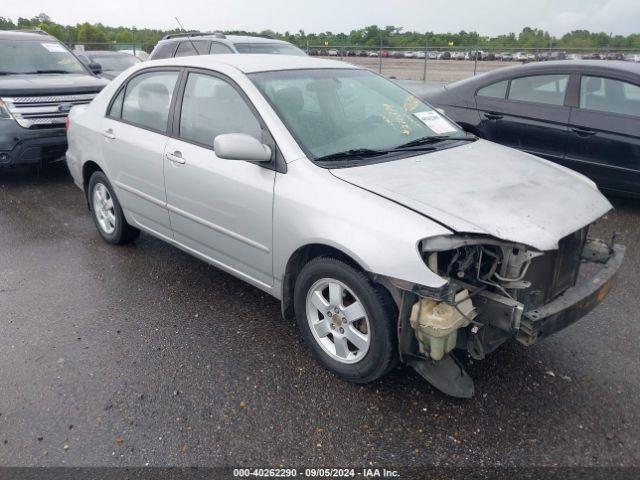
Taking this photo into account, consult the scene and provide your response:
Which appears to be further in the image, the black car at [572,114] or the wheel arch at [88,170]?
the black car at [572,114]

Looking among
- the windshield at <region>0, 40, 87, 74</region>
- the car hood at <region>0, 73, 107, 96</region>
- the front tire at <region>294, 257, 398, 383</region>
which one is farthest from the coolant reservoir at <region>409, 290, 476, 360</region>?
the windshield at <region>0, 40, 87, 74</region>

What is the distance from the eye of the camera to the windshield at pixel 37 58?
7598 millimetres

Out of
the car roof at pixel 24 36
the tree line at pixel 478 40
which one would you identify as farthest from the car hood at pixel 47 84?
the tree line at pixel 478 40

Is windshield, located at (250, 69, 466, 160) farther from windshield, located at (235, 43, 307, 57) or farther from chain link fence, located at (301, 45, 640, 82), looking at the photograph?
chain link fence, located at (301, 45, 640, 82)

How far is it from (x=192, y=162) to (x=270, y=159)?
75cm

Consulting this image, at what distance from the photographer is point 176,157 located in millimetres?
3799

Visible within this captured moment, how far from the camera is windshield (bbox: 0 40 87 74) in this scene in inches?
299

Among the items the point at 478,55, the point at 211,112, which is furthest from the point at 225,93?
the point at 478,55

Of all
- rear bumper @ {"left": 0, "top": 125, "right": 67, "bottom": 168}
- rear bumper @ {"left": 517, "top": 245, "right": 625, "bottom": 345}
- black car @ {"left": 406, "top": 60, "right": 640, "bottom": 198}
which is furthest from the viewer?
rear bumper @ {"left": 0, "top": 125, "right": 67, "bottom": 168}

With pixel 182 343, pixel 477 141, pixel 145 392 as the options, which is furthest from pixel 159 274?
pixel 477 141

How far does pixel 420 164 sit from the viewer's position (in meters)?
Result: 3.26

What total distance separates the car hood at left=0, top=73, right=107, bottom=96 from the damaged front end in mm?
6126

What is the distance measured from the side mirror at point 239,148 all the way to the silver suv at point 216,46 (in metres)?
6.46

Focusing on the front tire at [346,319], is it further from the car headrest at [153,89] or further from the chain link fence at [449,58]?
the chain link fence at [449,58]
